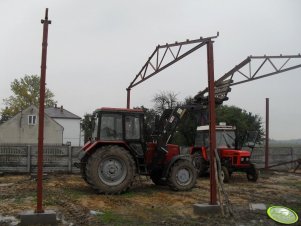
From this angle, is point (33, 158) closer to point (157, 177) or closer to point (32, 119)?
point (157, 177)

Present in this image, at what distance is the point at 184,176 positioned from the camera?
1482 cm

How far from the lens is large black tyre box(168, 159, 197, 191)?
14532 mm

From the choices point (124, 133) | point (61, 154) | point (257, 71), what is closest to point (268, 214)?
point (124, 133)

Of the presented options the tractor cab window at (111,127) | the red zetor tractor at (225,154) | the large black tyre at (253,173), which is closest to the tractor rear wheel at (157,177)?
the tractor cab window at (111,127)

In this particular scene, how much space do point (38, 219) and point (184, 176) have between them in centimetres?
701

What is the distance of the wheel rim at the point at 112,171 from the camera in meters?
13.7

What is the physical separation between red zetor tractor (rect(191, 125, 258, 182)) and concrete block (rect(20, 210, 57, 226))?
33.4 feet

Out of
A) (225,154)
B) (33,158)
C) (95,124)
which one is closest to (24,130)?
(33,158)

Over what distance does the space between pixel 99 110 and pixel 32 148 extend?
8774 millimetres

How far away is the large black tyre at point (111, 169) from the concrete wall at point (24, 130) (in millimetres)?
41835

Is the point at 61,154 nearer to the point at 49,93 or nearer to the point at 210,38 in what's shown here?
the point at 210,38

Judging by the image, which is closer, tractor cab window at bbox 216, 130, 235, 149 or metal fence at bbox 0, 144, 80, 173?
tractor cab window at bbox 216, 130, 235, 149

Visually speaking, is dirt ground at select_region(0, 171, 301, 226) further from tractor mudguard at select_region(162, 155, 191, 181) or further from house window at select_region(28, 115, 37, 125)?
house window at select_region(28, 115, 37, 125)

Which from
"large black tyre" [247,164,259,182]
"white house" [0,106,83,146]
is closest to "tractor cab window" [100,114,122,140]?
"large black tyre" [247,164,259,182]
